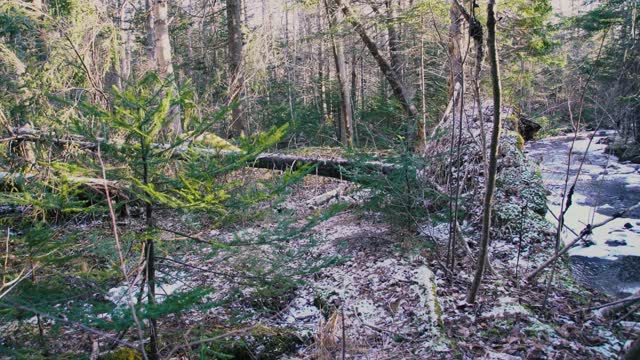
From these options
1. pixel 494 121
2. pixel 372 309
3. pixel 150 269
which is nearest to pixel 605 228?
pixel 372 309

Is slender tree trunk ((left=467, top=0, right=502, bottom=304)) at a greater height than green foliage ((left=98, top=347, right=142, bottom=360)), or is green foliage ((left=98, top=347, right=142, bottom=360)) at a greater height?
slender tree trunk ((left=467, top=0, right=502, bottom=304))

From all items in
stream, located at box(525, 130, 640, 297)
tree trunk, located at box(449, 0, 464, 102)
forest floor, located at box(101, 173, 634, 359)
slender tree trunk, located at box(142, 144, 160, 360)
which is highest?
tree trunk, located at box(449, 0, 464, 102)

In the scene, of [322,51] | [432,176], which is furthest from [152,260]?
[322,51]

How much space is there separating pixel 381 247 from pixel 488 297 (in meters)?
1.72

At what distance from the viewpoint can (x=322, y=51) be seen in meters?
22.5

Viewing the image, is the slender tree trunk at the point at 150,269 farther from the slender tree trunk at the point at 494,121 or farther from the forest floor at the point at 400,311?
the slender tree trunk at the point at 494,121

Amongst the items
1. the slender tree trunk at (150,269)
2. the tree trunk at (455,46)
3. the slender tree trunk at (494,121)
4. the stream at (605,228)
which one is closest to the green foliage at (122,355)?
the slender tree trunk at (150,269)

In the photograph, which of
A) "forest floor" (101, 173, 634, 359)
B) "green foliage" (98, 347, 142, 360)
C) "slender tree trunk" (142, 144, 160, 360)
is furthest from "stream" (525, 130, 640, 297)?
"green foliage" (98, 347, 142, 360)

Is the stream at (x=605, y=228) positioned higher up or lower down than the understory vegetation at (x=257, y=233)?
lower down

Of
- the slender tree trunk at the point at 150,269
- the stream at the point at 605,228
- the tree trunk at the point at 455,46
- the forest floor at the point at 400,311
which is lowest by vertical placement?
the stream at the point at 605,228

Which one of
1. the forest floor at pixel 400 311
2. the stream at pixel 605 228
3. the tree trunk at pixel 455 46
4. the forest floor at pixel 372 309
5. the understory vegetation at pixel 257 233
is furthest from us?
the stream at pixel 605 228

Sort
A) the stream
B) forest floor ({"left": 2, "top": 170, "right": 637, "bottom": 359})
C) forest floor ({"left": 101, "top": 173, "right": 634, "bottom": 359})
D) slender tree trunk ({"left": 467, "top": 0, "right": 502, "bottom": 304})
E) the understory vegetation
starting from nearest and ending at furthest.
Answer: the understory vegetation < slender tree trunk ({"left": 467, "top": 0, "right": 502, "bottom": 304}) < forest floor ({"left": 2, "top": 170, "right": 637, "bottom": 359}) < forest floor ({"left": 101, "top": 173, "right": 634, "bottom": 359}) < the stream

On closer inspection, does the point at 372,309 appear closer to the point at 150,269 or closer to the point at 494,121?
the point at 494,121

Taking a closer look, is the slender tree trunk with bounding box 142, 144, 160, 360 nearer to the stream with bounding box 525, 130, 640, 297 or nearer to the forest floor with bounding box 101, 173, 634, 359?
the forest floor with bounding box 101, 173, 634, 359
